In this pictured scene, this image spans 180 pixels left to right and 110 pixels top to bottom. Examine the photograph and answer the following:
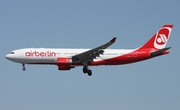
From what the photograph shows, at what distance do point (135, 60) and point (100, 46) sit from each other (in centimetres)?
870

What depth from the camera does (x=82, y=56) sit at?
67.4 m

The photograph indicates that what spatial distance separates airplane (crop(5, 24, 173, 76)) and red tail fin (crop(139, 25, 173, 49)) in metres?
0.71

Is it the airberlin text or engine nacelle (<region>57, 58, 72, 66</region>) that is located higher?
the airberlin text

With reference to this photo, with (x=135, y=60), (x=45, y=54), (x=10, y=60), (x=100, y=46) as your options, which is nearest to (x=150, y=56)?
(x=135, y=60)

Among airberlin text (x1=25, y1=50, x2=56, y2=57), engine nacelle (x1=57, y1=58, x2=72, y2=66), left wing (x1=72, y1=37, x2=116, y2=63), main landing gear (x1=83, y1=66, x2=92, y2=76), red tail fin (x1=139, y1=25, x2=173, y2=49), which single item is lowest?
main landing gear (x1=83, y1=66, x2=92, y2=76)

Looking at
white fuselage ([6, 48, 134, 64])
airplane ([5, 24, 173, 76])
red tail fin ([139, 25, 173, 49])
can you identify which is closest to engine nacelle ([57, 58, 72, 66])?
airplane ([5, 24, 173, 76])

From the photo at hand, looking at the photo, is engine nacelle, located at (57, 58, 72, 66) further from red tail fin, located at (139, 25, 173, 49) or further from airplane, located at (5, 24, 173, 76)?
red tail fin, located at (139, 25, 173, 49)

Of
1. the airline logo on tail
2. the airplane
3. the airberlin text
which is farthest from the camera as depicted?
the airline logo on tail

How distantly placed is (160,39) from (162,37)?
0.52 m

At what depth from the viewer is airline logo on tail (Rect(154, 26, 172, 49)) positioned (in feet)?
241

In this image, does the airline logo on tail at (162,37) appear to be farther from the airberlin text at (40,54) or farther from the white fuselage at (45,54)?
the airberlin text at (40,54)

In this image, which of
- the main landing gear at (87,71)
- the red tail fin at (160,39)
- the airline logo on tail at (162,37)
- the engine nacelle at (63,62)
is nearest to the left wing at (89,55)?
the engine nacelle at (63,62)

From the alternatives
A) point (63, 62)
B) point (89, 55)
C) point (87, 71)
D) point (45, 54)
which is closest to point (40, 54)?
point (45, 54)

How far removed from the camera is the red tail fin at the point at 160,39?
73188 millimetres
